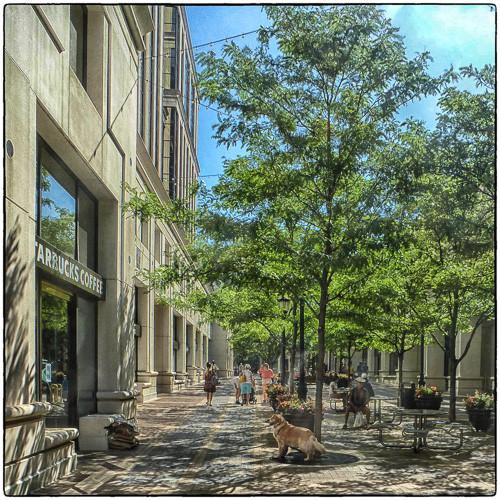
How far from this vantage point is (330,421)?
20.8m

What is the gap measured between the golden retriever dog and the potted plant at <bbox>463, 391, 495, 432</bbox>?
7.60m

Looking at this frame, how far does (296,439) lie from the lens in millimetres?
11594

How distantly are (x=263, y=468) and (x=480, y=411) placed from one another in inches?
344

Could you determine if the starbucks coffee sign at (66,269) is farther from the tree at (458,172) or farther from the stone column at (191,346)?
the stone column at (191,346)

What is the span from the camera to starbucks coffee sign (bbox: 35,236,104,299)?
394 inches

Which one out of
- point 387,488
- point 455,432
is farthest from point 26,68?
point 455,432

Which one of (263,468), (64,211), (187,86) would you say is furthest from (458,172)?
(187,86)

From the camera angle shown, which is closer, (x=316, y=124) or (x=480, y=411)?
(x=316, y=124)

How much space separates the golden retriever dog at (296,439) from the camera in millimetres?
11453

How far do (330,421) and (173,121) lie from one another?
20.7 metres

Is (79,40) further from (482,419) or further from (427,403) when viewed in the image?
(427,403)

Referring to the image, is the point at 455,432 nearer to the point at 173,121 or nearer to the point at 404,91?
the point at 404,91

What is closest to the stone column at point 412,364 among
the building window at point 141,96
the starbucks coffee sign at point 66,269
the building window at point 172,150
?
the building window at point 172,150

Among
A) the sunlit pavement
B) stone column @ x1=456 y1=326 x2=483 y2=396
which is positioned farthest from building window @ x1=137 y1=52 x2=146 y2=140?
stone column @ x1=456 y1=326 x2=483 y2=396
